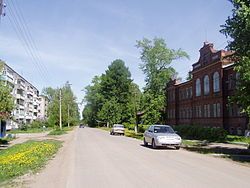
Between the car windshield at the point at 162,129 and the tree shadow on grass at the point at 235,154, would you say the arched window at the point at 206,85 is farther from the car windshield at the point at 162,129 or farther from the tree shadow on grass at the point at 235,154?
the tree shadow on grass at the point at 235,154

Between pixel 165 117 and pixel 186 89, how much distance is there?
1175 cm

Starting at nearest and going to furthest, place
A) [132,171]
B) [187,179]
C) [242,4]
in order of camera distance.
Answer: [187,179] < [132,171] < [242,4]

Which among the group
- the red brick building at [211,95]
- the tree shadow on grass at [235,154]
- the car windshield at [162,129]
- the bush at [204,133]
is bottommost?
the tree shadow on grass at [235,154]

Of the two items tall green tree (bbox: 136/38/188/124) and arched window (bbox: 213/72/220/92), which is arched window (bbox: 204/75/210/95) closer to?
arched window (bbox: 213/72/220/92)

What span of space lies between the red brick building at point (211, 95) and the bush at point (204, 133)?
11.1ft

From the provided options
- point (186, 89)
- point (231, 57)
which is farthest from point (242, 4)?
point (186, 89)

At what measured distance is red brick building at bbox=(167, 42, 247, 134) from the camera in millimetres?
43531

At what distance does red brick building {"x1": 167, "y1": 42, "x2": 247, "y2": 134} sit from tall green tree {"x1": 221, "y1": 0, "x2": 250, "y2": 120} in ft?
55.0

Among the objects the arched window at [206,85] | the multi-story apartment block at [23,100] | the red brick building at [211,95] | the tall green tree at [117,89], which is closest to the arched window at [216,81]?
the red brick building at [211,95]

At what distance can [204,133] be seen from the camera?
4069 cm

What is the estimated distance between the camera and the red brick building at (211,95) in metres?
43.5

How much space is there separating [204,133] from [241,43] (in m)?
22.5

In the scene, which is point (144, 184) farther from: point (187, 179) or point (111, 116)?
point (111, 116)

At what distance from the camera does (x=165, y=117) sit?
72.4 meters
